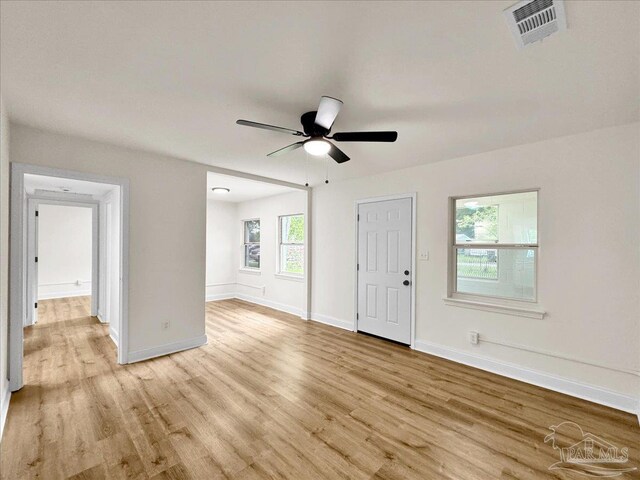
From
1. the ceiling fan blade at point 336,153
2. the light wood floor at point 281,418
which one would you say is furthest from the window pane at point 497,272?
the ceiling fan blade at point 336,153

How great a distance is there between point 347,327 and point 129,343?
3101 mm

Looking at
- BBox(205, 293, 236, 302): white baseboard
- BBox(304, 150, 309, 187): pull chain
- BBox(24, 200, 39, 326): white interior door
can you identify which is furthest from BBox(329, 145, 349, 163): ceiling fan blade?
BBox(205, 293, 236, 302): white baseboard

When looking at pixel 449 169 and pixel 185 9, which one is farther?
pixel 449 169

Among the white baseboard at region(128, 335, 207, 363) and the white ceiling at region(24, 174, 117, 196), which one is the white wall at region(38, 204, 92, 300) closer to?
the white ceiling at region(24, 174, 117, 196)

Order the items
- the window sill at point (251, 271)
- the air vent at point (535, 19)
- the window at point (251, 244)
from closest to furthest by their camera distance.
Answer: the air vent at point (535, 19), the window sill at point (251, 271), the window at point (251, 244)

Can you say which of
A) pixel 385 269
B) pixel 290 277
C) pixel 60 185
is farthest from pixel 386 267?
pixel 60 185

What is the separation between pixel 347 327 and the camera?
490 centimetres

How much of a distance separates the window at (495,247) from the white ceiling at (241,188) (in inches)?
123

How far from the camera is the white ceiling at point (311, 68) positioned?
1.44m

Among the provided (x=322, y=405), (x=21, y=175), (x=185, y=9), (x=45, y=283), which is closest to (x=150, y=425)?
(x=322, y=405)

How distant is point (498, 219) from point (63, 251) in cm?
949

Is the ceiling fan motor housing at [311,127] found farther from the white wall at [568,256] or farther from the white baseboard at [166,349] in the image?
the white baseboard at [166,349]

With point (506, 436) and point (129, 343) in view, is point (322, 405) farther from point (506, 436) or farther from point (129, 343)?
point (129, 343)

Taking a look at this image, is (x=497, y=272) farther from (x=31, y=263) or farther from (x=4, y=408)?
(x=31, y=263)
